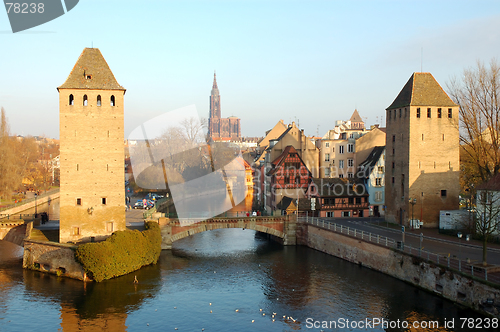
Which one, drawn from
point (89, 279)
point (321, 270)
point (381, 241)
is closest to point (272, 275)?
point (321, 270)

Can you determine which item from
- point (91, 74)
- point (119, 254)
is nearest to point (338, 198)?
point (119, 254)

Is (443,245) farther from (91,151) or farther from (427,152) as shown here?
(91,151)

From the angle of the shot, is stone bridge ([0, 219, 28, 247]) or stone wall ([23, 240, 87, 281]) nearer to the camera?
stone wall ([23, 240, 87, 281])

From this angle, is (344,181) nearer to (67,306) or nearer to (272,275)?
(272,275)

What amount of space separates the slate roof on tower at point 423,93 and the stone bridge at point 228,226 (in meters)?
19.1

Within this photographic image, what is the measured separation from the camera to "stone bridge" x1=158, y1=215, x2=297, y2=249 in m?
47.8

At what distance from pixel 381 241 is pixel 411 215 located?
29.3 ft

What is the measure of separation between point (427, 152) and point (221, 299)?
95.5 ft

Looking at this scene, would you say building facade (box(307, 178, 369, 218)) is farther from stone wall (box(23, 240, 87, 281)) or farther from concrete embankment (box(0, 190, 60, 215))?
concrete embankment (box(0, 190, 60, 215))

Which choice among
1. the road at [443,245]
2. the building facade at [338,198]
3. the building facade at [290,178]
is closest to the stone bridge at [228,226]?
the road at [443,245]

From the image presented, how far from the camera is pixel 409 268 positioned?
35.3 meters

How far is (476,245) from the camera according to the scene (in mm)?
38625

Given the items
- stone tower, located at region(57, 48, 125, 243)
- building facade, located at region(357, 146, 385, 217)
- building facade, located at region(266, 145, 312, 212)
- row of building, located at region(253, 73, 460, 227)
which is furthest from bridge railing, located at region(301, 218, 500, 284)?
stone tower, located at region(57, 48, 125, 243)

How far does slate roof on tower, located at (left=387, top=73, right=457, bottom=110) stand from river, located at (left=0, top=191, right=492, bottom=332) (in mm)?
19970
